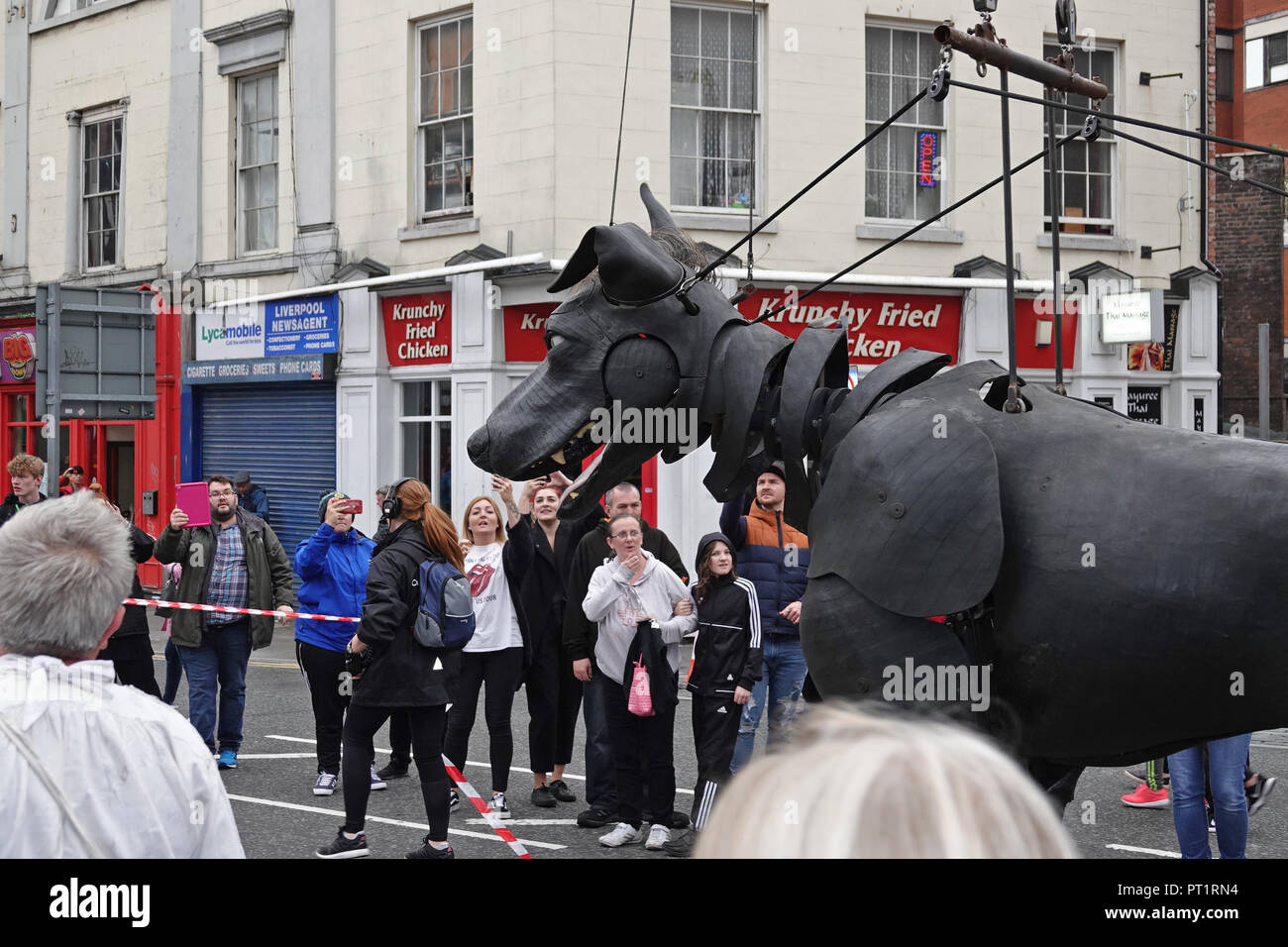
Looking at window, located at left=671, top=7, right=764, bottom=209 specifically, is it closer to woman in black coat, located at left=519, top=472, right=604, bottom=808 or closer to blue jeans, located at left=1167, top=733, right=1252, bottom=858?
woman in black coat, located at left=519, top=472, right=604, bottom=808

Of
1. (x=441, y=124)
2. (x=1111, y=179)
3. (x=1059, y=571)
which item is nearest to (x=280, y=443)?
(x=441, y=124)

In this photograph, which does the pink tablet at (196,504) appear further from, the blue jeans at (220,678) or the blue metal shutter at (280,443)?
the blue metal shutter at (280,443)

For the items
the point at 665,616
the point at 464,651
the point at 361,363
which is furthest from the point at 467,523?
the point at 361,363

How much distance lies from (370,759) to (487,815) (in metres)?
0.95

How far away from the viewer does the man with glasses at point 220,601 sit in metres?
9.72

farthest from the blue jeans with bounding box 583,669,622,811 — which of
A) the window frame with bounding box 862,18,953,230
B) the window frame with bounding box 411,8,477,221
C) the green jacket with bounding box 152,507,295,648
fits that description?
the window frame with bounding box 862,18,953,230

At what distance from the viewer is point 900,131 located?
58.4 feet

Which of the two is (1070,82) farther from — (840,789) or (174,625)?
(174,625)

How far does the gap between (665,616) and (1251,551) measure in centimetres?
481

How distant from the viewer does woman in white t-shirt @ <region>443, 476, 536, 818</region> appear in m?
8.55

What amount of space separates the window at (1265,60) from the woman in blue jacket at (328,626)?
32535 millimetres

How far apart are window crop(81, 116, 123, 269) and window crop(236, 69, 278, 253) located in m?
3.05

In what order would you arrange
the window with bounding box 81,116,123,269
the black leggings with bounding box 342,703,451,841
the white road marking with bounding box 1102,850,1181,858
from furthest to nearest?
the window with bounding box 81,116,123,269 < the white road marking with bounding box 1102,850,1181,858 < the black leggings with bounding box 342,703,451,841

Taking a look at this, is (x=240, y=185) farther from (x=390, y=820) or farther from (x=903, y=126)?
(x=390, y=820)
